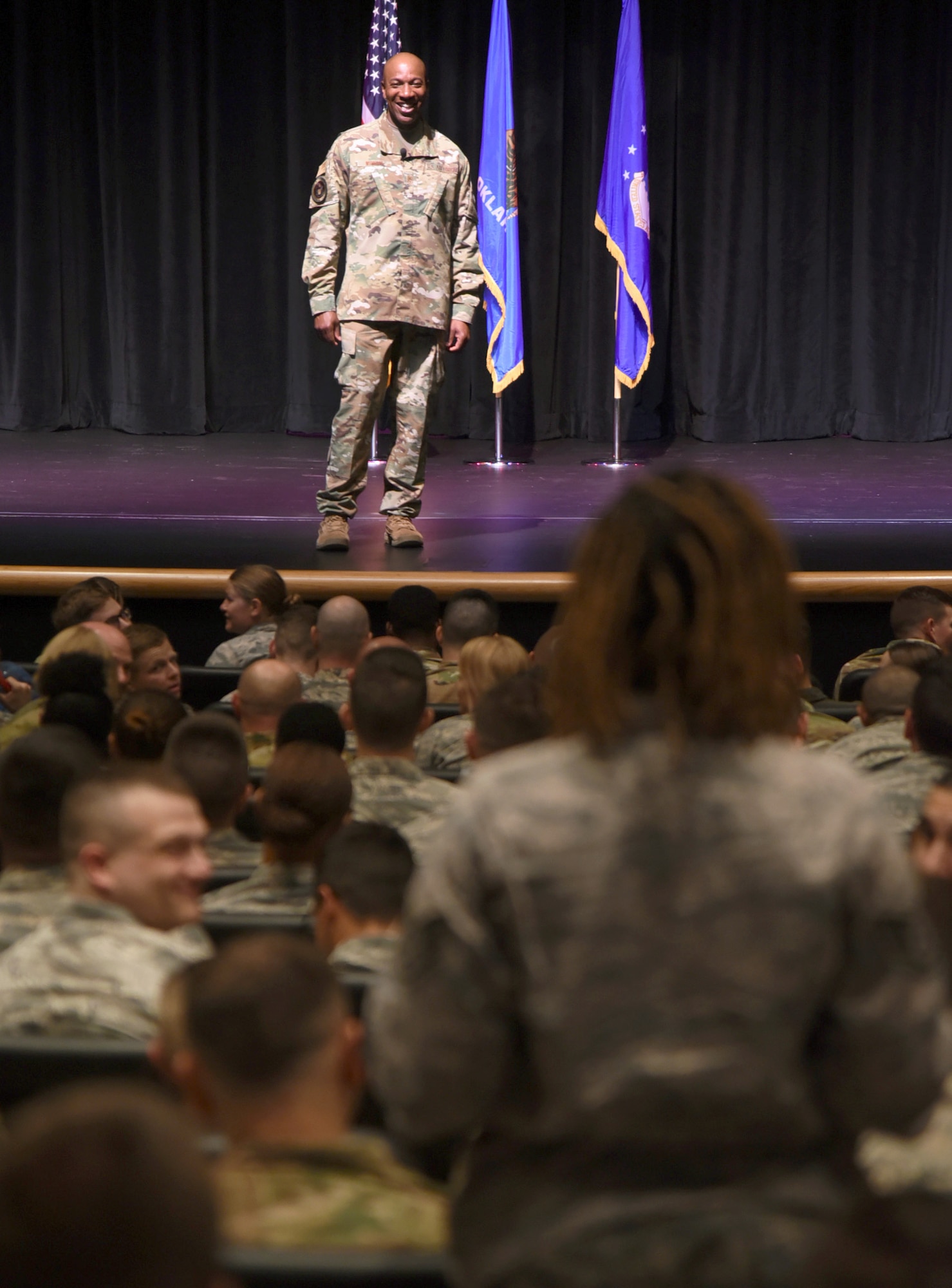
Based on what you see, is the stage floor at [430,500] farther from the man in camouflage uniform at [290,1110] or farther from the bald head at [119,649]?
the man in camouflage uniform at [290,1110]

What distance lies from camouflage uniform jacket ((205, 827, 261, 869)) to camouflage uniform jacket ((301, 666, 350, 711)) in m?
0.97

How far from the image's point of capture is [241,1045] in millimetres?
1206

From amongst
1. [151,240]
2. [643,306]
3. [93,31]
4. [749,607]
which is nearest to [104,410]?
[151,240]

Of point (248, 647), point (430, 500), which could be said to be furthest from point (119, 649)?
point (430, 500)

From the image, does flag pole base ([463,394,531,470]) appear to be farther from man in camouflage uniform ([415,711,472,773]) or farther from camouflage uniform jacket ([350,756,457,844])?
camouflage uniform jacket ([350,756,457,844])

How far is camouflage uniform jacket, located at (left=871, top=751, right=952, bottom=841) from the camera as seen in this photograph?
235 cm

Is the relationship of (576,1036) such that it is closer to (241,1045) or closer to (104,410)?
(241,1045)

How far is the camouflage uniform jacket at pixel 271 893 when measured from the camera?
7.02 ft

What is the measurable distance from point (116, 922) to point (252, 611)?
254cm

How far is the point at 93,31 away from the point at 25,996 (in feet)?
26.4

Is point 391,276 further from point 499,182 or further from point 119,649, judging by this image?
point 499,182

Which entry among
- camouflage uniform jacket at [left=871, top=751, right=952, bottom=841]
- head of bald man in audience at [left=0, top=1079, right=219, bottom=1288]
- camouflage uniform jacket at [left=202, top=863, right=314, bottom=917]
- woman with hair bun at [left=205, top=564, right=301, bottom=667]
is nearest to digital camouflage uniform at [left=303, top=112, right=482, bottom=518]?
woman with hair bun at [left=205, top=564, right=301, bottom=667]

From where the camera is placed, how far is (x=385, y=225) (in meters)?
4.95

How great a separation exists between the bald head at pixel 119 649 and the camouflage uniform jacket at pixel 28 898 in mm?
1437
